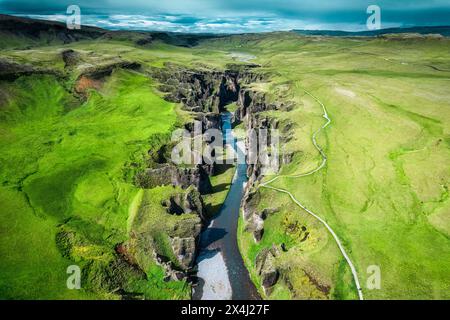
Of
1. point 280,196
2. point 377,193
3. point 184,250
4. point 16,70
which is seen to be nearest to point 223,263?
point 184,250

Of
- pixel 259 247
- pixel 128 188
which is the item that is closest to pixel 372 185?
pixel 259 247

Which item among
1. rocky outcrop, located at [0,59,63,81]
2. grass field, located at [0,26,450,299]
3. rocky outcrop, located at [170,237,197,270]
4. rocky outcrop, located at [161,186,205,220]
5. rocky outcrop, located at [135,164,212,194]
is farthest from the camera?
rocky outcrop, located at [0,59,63,81]

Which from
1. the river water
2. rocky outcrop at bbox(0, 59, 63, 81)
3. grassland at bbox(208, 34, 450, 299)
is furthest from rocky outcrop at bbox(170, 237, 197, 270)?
rocky outcrop at bbox(0, 59, 63, 81)

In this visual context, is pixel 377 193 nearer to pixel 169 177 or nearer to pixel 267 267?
pixel 267 267

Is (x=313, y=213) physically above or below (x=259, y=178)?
below

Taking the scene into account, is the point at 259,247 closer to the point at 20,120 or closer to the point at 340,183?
the point at 340,183

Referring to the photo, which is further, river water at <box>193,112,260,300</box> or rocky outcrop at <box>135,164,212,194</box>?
rocky outcrop at <box>135,164,212,194</box>

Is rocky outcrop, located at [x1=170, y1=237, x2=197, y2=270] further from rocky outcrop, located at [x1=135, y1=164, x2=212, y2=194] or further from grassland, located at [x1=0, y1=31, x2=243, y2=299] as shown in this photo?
rocky outcrop, located at [x1=135, y1=164, x2=212, y2=194]

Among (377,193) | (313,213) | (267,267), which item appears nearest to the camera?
(267,267)

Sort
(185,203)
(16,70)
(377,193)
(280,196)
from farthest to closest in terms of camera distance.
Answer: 1. (16,70)
2. (185,203)
3. (280,196)
4. (377,193)

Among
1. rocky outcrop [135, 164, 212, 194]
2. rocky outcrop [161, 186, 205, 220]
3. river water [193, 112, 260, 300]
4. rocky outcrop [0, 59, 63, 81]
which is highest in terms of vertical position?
rocky outcrop [0, 59, 63, 81]
